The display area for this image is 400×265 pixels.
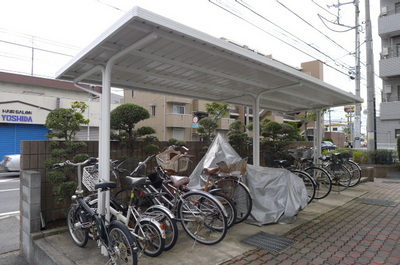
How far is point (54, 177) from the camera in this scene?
3.96 metres

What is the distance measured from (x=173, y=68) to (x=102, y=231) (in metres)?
2.51

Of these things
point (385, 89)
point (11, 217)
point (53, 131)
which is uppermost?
point (385, 89)

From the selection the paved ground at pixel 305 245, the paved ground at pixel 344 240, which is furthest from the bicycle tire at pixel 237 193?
the paved ground at pixel 344 240

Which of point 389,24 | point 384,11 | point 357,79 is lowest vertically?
point 357,79

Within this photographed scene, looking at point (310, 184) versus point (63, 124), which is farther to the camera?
point (310, 184)

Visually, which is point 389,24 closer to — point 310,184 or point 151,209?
point 310,184

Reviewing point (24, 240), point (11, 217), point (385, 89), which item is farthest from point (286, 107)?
point (385, 89)

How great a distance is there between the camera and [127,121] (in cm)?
521

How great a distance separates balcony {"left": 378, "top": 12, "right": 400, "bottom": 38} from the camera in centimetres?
1894

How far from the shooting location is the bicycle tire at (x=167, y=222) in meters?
3.22

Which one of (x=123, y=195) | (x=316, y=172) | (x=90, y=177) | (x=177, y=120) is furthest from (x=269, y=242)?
(x=177, y=120)

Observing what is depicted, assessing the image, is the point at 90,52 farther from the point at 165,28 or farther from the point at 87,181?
the point at 87,181

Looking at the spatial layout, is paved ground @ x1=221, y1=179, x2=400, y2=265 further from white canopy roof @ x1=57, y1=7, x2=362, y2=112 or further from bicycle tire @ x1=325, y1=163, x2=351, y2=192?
white canopy roof @ x1=57, y1=7, x2=362, y2=112

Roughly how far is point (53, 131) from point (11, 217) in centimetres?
319
